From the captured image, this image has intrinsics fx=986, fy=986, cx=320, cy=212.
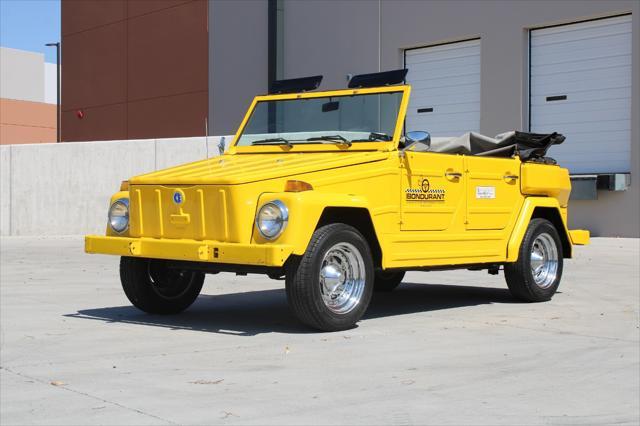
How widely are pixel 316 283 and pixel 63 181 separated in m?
17.6

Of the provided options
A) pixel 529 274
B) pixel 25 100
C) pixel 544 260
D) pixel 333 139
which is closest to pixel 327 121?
pixel 333 139

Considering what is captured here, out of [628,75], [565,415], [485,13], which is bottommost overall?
[565,415]

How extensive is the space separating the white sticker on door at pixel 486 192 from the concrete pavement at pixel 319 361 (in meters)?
1.10

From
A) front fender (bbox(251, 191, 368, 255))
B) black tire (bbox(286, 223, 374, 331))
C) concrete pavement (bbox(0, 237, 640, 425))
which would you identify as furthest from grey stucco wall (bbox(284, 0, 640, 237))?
front fender (bbox(251, 191, 368, 255))

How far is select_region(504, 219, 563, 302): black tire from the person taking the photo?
9.94 m

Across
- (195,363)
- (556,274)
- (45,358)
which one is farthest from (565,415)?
(556,274)

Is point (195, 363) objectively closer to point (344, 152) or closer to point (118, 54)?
point (344, 152)

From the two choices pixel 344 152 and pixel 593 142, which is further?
pixel 593 142

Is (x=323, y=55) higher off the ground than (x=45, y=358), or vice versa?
(x=323, y=55)


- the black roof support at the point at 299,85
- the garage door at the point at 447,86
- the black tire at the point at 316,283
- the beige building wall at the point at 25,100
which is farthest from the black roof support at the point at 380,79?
the beige building wall at the point at 25,100

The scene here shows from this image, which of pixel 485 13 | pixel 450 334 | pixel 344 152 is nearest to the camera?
pixel 450 334

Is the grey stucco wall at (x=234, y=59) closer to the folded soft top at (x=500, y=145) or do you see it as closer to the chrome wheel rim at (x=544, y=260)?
the folded soft top at (x=500, y=145)

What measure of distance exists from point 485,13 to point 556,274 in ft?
44.3

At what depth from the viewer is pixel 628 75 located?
20250 millimetres
